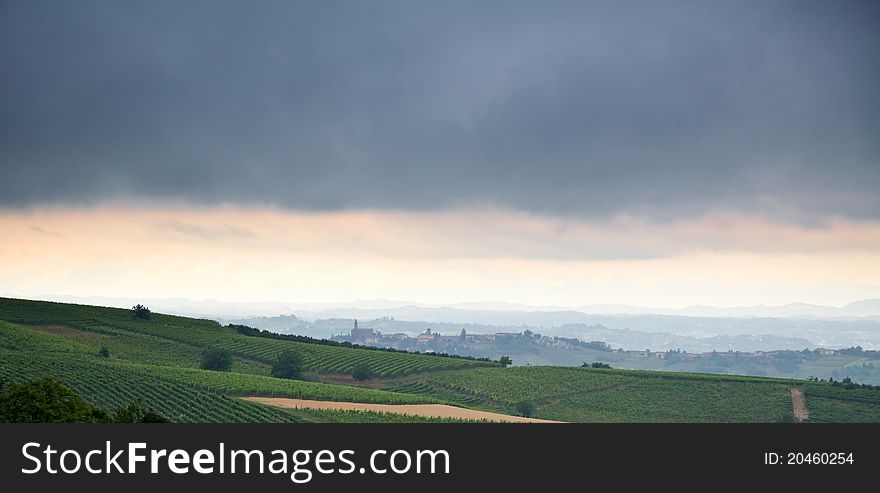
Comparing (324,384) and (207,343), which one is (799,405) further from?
(207,343)

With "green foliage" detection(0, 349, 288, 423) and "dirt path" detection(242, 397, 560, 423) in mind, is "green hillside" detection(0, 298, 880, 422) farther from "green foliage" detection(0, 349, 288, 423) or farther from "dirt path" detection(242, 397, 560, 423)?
"dirt path" detection(242, 397, 560, 423)

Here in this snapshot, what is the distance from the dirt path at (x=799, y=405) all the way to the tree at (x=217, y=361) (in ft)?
247

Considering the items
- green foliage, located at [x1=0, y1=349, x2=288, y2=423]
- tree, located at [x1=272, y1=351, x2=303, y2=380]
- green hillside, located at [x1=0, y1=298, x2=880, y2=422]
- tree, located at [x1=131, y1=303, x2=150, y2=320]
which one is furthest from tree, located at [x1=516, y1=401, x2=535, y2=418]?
tree, located at [x1=131, y1=303, x2=150, y2=320]

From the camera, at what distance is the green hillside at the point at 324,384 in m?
77.4

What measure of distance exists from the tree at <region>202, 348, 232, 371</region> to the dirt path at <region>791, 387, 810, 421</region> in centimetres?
7520

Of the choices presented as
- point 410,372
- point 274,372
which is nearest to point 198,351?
point 274,372

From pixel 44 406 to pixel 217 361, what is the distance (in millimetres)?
77764

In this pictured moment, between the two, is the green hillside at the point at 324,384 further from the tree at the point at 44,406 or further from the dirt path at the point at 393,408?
the tree at the point at 44,406

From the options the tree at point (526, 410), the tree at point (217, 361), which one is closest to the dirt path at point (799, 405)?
the tree at point (526, 410)

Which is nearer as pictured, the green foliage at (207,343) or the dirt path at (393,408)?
the dirt path at (393,408)

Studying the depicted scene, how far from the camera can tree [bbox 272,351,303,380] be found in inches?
4606
